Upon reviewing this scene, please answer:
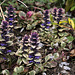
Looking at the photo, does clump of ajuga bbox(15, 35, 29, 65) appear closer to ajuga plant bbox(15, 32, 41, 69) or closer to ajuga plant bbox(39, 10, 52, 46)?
ajuga plant bbox(15, 32, 41, 69)

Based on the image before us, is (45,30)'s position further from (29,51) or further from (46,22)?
(29,51)

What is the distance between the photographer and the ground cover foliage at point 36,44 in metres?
2.02

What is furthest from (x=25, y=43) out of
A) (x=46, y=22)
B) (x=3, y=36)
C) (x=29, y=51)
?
(x=46, y=22)

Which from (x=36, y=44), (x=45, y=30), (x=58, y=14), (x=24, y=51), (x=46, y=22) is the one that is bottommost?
(x=24, y=51)

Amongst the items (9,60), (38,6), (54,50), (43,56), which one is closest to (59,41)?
(54,50)

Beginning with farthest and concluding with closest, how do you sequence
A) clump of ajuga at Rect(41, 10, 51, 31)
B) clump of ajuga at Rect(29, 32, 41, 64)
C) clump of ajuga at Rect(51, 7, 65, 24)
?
1. clump of ajuga at Rect(51, 7, 65, 24)
2. clump of ajuga at Rect(41, 10, 51, 31)
3. clump of ajuga at Rect(29, 32, 41, 64)

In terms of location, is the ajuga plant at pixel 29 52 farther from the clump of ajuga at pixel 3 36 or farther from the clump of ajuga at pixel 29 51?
the clump of ajuga at pixel 3 36

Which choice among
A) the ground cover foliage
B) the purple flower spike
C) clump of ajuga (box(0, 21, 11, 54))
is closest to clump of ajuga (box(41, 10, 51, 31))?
the ground cover foliage

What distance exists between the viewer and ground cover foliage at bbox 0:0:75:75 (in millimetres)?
2023

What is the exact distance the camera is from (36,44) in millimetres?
1975

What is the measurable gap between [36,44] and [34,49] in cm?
10

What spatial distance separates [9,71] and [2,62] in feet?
0.69

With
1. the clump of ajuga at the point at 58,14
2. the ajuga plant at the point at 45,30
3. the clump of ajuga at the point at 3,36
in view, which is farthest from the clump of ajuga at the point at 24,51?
the clump of ajuga at the point at 58,14

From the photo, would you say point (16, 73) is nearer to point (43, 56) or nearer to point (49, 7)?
point (43, 56)
